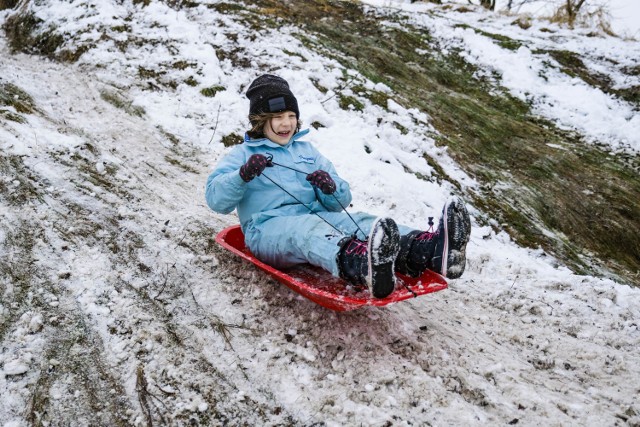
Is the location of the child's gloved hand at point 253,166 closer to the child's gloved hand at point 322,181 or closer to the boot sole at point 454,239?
the child's gloved hand at point 322,181

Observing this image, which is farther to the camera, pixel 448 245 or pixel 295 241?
pixel 295 241

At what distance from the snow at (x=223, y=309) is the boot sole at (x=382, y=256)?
494 mm

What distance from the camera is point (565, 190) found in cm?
550

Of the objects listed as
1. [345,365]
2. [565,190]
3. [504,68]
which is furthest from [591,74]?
[345,365]

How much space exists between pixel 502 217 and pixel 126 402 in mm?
3953

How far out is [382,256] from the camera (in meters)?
2.36

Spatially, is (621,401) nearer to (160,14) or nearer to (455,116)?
(455,116)

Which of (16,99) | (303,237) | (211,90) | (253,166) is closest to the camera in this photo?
(303,237)

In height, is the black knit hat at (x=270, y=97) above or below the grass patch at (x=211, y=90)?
above

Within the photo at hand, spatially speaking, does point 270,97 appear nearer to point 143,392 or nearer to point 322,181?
point 322,181

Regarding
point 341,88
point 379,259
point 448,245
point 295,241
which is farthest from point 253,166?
point 341,88

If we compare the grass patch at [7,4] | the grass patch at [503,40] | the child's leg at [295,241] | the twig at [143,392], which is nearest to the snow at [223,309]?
→ the twig at [143,392]

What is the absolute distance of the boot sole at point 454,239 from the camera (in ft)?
8.37

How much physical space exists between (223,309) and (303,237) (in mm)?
731
